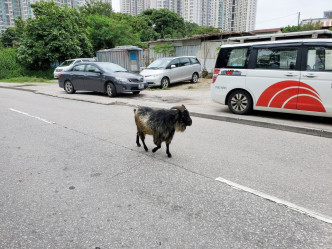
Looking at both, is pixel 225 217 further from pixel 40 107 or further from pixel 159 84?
pixel 159 84

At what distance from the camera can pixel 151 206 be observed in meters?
3.17

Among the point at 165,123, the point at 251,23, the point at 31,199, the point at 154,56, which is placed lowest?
the point at 31,199

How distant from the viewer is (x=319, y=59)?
254 inches

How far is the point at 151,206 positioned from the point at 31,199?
5.32ft

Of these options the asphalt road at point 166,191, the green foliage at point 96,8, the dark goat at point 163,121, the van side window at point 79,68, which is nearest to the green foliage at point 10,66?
the van side window at point 79,68

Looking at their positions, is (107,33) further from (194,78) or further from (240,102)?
(240,102)

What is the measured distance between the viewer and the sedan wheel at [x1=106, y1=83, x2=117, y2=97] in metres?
12.0

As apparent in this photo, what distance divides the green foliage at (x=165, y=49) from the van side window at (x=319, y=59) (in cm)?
1546

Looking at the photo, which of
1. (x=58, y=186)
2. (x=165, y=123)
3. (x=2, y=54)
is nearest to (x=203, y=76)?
(x=165, y=123)

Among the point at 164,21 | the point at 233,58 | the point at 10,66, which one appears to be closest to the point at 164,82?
the point at 233,58

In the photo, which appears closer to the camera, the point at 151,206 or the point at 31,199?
the point at 151,206

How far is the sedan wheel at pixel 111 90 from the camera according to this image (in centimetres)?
1199

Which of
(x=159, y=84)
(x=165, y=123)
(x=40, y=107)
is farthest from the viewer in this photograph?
(x=159, y=84)

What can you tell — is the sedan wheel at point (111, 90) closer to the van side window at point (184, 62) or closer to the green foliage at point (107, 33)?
the van side window at point (184, 62)
